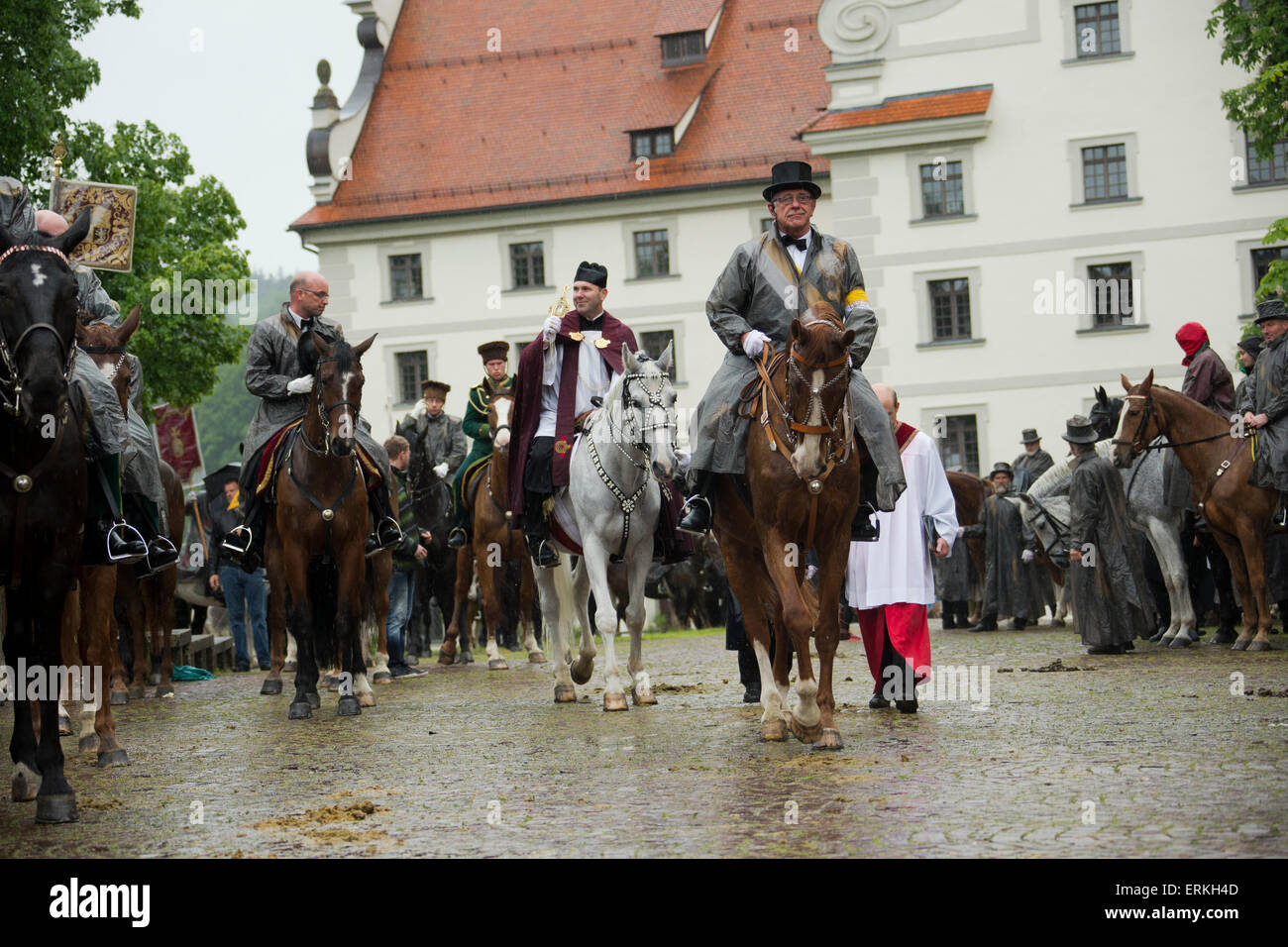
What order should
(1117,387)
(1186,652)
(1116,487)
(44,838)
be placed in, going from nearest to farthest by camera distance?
(44,838) < (1186,652) < (1116,487) < (1117,387)

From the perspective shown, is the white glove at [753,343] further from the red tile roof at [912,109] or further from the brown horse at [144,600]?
the red tile roof at [912,109]

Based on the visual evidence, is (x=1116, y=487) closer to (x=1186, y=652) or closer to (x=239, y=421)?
(x=1186, y=652)

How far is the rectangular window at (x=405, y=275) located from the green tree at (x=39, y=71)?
70.9ft

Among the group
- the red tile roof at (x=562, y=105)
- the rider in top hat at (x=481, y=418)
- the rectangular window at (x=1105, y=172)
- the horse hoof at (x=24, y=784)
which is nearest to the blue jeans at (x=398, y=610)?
the rider in top hat at (x=481, y=418)

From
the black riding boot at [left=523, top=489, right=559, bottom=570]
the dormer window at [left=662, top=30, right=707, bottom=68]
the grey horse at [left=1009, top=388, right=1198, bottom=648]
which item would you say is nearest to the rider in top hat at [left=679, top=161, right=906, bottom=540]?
A: the black riding boot at [left=523, top=489, right=559, bottom=570]

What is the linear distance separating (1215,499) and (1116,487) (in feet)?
4.61

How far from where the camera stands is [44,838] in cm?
713

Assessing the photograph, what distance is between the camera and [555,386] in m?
12.7

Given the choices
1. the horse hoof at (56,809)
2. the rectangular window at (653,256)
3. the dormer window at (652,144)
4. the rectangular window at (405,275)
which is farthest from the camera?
the rectangular window at (405,275)

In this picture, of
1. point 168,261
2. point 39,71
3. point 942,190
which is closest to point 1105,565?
point 39,71

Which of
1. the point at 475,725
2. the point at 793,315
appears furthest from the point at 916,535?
the point at 475,725

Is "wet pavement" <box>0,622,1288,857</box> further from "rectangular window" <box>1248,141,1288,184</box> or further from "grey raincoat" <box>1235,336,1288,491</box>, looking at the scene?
"rectangular window" <box>1248,141,1288,184</box>

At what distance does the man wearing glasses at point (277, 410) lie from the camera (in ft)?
41.9

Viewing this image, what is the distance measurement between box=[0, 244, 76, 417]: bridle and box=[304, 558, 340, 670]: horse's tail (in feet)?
16.2
